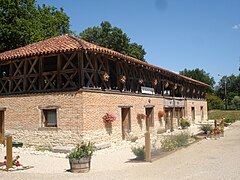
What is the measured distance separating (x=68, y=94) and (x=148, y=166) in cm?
584

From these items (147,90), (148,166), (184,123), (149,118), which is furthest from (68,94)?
(184,123)

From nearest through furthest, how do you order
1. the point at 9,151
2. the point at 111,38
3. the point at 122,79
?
the point at 9,151
the point at 122,79
the point at 111,38

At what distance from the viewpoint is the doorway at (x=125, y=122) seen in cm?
1675

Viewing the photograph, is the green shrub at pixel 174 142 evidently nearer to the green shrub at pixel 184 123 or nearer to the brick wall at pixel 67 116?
the brick wall at pixel 67 116

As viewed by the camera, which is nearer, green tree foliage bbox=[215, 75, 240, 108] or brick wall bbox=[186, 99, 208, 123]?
brick wall bbox=[186, 99, 208, 123]

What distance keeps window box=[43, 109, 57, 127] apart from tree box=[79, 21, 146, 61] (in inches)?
1174

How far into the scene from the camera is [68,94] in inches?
529

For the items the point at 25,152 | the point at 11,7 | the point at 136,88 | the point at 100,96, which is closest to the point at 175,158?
the point at 100,96

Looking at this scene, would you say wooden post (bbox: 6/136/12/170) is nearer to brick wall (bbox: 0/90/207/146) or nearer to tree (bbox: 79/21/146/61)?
brick wall (bbox: 0/90/207/146)

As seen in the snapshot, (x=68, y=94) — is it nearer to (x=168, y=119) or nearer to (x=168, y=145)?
(x=168, y=145)

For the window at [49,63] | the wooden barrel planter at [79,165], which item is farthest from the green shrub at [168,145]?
the window at [49,63]

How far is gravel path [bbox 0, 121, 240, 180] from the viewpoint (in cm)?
771

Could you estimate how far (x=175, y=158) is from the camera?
10312 millimetres

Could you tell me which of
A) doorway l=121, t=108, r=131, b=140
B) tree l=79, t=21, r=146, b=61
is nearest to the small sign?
doorway l=121, t=108, r=131, b=140
